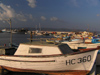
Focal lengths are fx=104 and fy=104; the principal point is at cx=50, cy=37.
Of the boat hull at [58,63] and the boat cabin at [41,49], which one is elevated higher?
the boat cabin at [41,49]

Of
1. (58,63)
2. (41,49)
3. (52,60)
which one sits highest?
(41,49)

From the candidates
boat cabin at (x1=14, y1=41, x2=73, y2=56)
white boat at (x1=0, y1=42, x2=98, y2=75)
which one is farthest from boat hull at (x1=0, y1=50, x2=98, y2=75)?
boat cabin at (x1=14, y1=41, x2=73, y2=56)

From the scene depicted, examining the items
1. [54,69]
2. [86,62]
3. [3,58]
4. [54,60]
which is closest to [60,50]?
[54,60]

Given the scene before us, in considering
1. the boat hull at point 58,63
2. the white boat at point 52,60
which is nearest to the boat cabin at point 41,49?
the white boat at point 52,60

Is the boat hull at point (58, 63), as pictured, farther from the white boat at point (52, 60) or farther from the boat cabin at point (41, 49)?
the boat cabin at point (41, 49)

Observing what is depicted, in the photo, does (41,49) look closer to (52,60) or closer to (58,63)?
(52,60)

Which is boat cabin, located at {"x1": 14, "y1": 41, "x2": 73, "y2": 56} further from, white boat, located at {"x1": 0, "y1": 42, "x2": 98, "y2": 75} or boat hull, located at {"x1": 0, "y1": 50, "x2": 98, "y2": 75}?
boat hull, located at {"x1": 0, "y1": 50, "x2": 98, "y2": 75}

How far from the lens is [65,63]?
336 inches

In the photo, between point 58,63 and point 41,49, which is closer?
point 58,63

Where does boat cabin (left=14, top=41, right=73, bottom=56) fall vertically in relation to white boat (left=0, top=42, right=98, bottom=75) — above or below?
above

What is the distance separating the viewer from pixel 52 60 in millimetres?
8500

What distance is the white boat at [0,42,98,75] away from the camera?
27.9ft

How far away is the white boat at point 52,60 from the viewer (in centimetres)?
850

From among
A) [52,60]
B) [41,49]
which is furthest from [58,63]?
[41,49]
